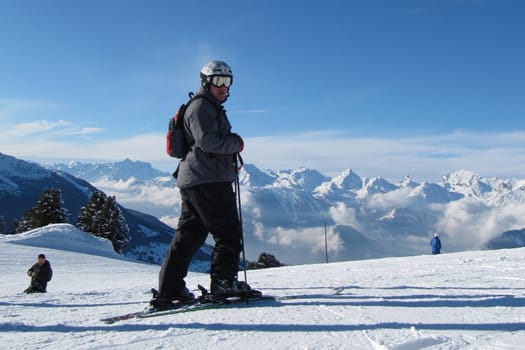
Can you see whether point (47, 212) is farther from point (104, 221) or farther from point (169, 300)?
point (169, 300)

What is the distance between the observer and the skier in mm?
4094

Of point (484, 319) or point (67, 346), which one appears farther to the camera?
point (484, 319)

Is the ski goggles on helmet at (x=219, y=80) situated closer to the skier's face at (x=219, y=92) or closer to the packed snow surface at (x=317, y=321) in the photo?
the skier's face at (x=219, y=92)

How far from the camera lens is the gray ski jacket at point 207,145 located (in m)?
4.03

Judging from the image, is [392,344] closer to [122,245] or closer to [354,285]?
[354,285]

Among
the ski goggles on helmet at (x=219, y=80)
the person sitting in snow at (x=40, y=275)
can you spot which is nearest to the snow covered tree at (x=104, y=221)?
the person sitting in snow at (x=40, y=275)

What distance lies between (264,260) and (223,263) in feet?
159

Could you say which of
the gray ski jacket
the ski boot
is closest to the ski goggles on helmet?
the gray ski jacket

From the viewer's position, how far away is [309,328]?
10.2 feet

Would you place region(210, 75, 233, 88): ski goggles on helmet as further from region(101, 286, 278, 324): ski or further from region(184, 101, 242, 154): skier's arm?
region(101, 286, 278, 324): ski

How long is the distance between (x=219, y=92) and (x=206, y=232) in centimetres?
136

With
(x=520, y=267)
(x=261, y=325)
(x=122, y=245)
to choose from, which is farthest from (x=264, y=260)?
(x=261, y=325)

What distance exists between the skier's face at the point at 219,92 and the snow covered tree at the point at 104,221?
42.9m

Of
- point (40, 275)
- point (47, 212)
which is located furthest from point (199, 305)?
point (47, 212)
